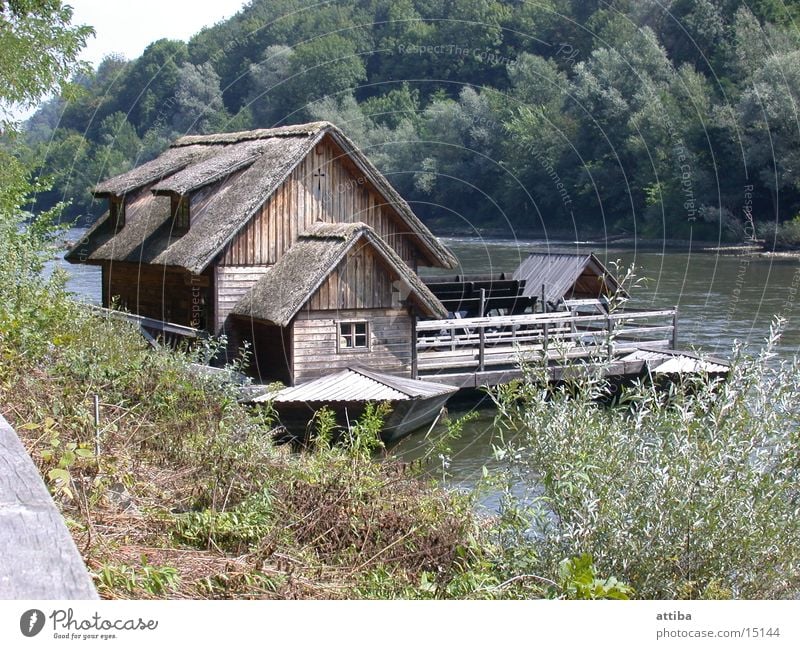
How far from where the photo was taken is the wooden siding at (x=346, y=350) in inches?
775

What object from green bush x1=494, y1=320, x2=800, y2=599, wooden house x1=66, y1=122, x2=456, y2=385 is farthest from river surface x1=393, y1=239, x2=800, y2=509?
green bush x1=494, y1=320, x2=800, y2=599

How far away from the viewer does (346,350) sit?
20.1 meters

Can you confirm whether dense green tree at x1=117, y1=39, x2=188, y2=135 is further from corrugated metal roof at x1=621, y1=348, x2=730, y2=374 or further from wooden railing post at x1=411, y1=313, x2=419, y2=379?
corrugated metal roof at x1=621, y1=348, x2=730, y2=374

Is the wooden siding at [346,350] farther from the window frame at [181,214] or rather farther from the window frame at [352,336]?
the window frame at [181,214]

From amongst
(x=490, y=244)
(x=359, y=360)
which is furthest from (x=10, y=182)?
(x=490, y=244)

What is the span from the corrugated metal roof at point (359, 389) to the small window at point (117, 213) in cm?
827

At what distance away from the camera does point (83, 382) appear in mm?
9297

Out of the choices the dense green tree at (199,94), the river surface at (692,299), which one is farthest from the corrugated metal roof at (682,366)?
the dense green tree at (199,94)

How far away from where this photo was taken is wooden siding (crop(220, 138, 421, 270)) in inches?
832

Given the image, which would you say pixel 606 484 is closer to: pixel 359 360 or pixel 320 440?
pixel 320 440

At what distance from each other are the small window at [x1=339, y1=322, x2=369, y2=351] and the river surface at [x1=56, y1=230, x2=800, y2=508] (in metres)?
2.00

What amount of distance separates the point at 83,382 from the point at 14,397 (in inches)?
51.3

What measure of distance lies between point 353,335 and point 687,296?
20832 millimetres

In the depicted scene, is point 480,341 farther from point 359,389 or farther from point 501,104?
point 501,104
